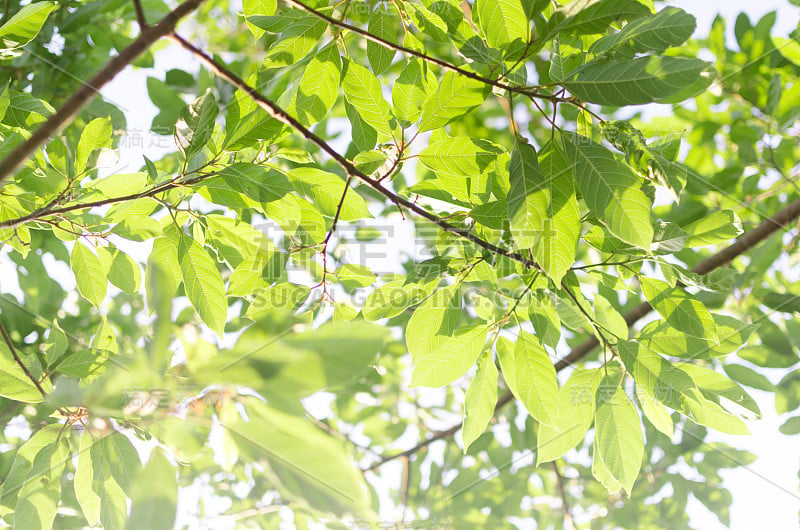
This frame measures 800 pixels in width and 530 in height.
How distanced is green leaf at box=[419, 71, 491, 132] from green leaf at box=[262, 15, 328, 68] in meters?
0.13

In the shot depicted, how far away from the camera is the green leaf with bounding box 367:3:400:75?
50 centimetres

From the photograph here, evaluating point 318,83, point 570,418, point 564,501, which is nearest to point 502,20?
point 318,83

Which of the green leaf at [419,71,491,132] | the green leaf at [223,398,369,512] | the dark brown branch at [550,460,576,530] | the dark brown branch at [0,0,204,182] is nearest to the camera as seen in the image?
the green leaf at [223,398,369,512]

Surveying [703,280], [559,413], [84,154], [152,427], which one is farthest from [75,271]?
[703,280]

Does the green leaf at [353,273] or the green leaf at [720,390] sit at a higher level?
the green leaf at [353,273]

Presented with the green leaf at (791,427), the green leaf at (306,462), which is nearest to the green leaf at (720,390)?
the green leaf at (791,427)

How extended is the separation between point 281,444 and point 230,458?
0.22 ft

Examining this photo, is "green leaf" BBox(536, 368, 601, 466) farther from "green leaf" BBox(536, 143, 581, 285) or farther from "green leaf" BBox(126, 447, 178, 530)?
"green leaf" BBox(126, 447, 178, 530)

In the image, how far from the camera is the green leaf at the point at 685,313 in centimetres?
46

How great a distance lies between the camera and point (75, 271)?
0.57 m

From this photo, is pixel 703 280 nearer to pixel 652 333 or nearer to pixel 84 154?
pixel 652 333

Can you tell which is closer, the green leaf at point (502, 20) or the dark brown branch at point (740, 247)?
the green leaf at point (502, 20)

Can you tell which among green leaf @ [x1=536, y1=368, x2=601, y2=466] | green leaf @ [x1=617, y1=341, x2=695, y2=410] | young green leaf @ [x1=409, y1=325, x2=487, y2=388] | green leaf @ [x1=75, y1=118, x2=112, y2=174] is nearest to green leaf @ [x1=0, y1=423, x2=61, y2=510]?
green leaf @ [x1=75, y1=118, x2=112, y2=174]

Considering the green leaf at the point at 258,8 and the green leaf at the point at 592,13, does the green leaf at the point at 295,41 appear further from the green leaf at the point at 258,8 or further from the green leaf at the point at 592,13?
the green leaf at the point at 592,13
